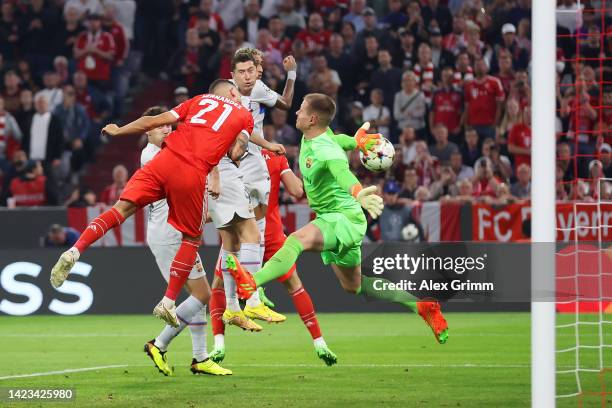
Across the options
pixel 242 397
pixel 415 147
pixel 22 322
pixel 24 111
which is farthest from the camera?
pixel 24 111

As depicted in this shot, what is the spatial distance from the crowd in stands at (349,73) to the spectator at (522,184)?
0.02m

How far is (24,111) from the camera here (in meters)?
20.0

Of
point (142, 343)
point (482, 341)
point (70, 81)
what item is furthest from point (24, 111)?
point (482, 341)

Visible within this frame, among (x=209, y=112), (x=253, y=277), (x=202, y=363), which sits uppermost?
(x=209, y=112)

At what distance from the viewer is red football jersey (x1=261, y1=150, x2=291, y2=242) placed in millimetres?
11984

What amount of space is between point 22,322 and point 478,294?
19.8ft

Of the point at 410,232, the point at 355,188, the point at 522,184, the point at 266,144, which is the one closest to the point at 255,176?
the point at 266,144

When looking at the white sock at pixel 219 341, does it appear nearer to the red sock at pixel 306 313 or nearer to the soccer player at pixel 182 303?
the soccer player at pixel 182 303

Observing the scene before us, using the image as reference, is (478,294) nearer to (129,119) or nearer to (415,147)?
(415,147)

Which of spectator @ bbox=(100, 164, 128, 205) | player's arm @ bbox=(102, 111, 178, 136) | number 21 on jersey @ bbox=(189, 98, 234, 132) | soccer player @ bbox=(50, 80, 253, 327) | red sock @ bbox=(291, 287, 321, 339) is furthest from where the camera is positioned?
spectator @ bbox=(100, 164, 128, 205)

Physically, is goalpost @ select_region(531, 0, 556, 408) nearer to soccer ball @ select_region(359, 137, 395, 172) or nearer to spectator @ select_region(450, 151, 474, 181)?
soccer ball @ select_region(359, 137, 395, 172)

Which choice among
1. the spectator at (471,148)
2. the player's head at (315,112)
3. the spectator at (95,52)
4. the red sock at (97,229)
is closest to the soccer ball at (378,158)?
the player's head at (315,112)

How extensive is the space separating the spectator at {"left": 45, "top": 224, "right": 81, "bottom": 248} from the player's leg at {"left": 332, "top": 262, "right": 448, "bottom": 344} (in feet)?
23.5

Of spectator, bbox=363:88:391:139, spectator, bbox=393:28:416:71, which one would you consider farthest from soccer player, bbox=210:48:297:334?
spectator, bbox=393:28:416:71
